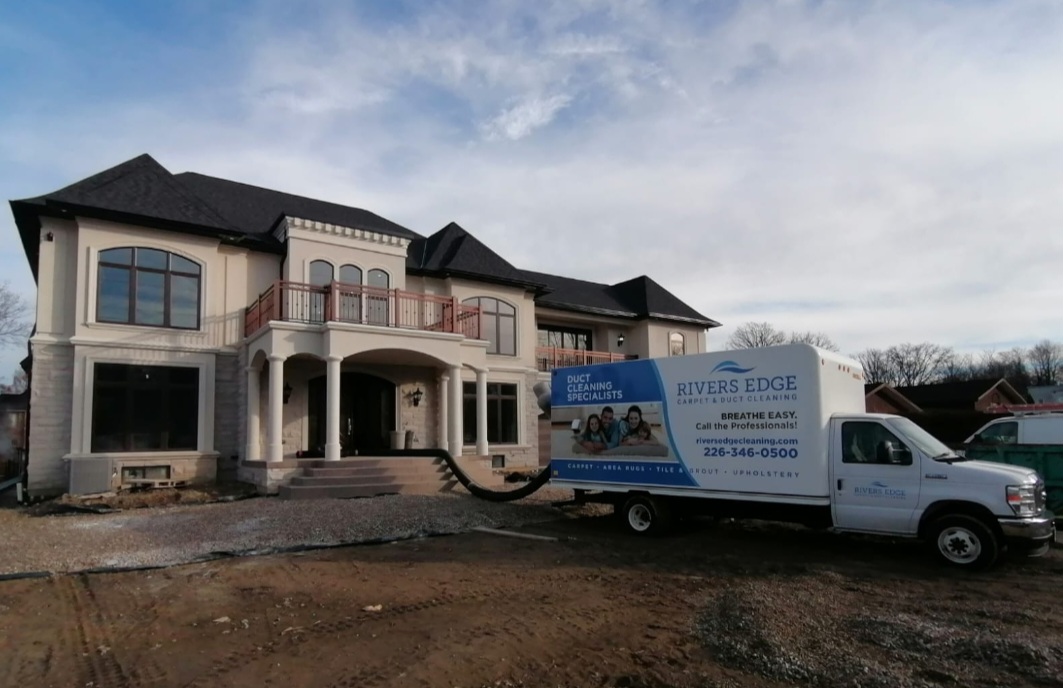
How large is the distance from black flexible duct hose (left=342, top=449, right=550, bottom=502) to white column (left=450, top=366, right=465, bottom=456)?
2.01 ft

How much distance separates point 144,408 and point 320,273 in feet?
17.6

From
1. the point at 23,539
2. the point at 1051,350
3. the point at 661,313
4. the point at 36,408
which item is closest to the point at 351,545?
the point at 23,539

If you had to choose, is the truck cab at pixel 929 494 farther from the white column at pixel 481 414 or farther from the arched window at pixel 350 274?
the arched window at pixel 350 274

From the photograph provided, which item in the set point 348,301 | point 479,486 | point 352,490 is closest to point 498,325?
point 348,301

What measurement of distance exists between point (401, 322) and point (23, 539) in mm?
9605

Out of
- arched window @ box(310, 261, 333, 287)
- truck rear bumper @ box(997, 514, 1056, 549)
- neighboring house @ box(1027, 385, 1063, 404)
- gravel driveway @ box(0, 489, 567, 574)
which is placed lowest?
gravel driveway @ box(0, 489, 567, 574)

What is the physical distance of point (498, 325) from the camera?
21953 millimetres

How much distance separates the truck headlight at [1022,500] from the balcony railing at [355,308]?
1286 cm

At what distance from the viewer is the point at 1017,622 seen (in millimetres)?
5785

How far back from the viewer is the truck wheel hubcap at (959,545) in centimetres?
777

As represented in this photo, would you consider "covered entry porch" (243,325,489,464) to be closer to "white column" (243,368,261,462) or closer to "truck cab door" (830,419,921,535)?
"white column" (243,368,261,462)

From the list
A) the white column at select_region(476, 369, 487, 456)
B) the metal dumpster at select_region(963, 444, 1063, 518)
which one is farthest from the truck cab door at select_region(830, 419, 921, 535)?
the white column at select_region(476, 369, 487, 456)

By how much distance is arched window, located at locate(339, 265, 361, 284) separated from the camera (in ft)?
60.4

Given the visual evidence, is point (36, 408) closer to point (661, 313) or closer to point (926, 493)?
point (926, 493)
